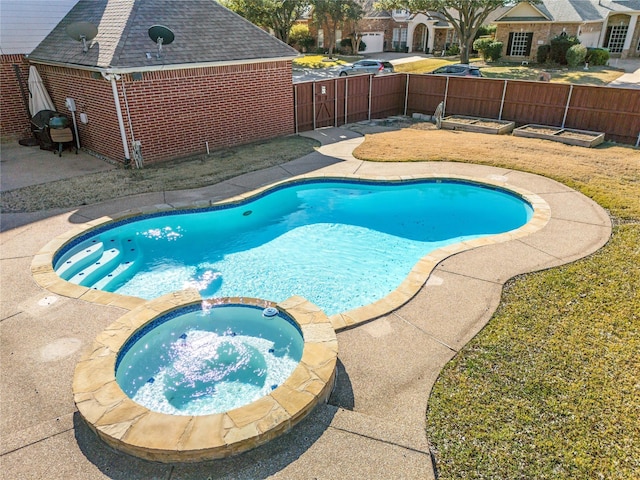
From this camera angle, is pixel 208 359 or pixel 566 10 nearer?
pixel 208 359

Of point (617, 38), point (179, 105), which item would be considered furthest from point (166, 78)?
point (617, 38)

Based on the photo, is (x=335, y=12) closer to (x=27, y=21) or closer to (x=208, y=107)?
(x=27, y=21)

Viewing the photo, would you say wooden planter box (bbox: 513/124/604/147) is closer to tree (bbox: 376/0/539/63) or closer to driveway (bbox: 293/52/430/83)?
driveway (bbox: 293/52/430/83)

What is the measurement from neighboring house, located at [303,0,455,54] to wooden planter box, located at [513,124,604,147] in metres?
33.2

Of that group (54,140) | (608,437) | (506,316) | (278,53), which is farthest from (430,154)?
(54,140)

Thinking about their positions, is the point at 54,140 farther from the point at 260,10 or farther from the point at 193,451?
the point at 260,10

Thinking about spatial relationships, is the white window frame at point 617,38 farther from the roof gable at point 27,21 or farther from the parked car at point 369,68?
the roof gable at point 27,21

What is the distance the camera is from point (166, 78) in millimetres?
12680

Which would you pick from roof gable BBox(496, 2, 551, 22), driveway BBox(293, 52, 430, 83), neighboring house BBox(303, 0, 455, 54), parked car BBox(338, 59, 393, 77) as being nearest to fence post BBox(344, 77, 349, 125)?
driveway BBox(293, 52, 430, 83)

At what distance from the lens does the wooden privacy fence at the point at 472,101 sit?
15.3 meters

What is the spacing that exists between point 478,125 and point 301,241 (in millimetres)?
10872

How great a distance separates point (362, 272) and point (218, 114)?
834cm

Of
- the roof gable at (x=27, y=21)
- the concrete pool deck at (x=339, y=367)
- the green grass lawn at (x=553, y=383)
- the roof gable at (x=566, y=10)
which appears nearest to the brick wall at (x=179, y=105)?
the roof gable at (x=27, y=21)

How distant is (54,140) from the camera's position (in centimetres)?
1398
